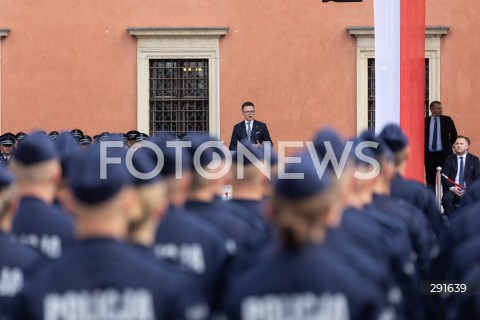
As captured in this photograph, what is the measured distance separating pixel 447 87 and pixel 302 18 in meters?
3.28

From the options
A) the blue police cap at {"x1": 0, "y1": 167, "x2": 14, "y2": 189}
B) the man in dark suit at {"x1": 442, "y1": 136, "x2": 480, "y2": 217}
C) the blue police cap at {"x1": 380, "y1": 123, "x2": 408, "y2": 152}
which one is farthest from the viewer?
the man in dark suit at {"x1": 442, "y1": 136, "x2": 480, "y2": 217}

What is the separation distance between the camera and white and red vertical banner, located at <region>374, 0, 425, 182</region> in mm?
12969

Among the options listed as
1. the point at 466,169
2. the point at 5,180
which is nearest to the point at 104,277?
the point at 5,180

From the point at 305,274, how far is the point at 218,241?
142 cm

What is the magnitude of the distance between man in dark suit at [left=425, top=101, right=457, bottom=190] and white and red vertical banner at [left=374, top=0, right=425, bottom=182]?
641 cm

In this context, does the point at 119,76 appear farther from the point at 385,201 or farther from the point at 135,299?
the point at 135,299

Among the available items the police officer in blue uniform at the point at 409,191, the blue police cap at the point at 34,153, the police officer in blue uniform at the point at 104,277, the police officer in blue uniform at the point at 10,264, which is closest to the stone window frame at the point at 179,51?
the police officer in blue uniform at the point at 409,191

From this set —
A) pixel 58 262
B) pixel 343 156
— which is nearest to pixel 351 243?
pixel 343 156

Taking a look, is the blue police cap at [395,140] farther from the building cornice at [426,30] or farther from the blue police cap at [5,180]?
the building cornice at [426,30]

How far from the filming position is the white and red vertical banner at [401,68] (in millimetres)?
12969

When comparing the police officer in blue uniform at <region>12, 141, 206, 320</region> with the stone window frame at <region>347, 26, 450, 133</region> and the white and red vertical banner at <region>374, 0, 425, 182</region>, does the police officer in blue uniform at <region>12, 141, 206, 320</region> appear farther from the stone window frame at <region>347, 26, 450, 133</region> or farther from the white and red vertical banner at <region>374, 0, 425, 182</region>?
the stone window frame at <region>347, 26, 450, 133</region>

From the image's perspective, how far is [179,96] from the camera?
2317 cm

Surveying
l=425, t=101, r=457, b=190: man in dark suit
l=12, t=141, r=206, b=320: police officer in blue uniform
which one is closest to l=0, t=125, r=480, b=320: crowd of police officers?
l=12, t=141, r=206, b=320: police officer in blue uniform

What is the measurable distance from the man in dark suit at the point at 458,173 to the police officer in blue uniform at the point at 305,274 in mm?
13974
